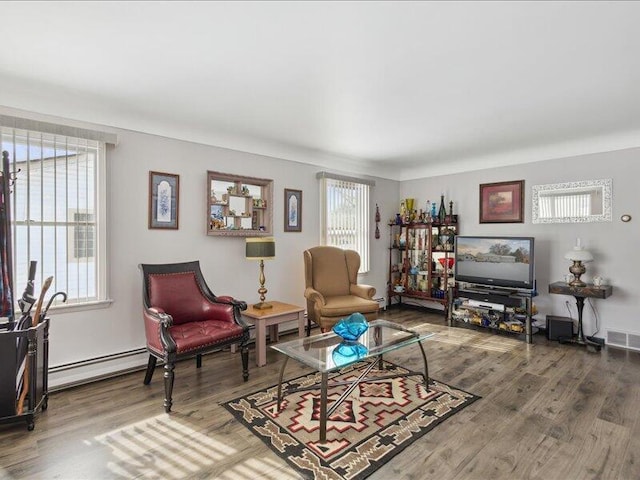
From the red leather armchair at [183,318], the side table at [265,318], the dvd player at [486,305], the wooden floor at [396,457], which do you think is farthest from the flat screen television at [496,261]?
the red leather armchair at [183,318]

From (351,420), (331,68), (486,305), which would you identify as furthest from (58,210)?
(486,305)

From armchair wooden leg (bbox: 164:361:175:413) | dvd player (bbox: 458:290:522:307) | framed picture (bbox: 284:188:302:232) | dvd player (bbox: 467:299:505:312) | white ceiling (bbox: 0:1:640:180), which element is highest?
white ceiling (bbox: 0:1:640:180)

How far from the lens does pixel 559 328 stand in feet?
13.7

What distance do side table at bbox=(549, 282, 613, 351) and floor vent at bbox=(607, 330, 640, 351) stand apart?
225mm

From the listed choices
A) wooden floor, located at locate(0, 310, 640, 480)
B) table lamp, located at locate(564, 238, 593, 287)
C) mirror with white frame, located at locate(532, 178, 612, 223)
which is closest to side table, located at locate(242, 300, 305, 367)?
wooden floor, located at locate(0, 310, 640, 480)

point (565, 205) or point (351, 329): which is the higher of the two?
point (565, 205)

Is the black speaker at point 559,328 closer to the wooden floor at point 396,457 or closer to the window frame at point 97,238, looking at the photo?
the wooden floor at point 396,457

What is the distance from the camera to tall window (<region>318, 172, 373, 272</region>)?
495 cm

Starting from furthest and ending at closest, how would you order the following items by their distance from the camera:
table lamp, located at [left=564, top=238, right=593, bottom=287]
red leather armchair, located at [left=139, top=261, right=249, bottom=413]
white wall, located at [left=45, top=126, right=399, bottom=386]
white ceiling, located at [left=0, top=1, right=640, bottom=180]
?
1. table lamp, located at [left=564, top=238, right=593, bottom=287]
2. white wall, located at [left=45, top=126, right=399, bottom=386]
3. red leather armchair, located at [left=139, top=261, right=249, bottom=413]
4. white ceiling, located at [left=0, top=1, right=640, bottom=180]

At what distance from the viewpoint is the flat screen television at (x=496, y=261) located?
436cm

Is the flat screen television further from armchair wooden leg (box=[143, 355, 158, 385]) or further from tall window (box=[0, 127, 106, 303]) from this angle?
tall window (box=[0, 127, 106, 303])

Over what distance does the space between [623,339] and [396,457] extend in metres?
3.62

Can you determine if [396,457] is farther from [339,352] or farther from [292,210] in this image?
[292,210]

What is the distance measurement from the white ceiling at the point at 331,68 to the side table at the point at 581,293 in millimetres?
1682
